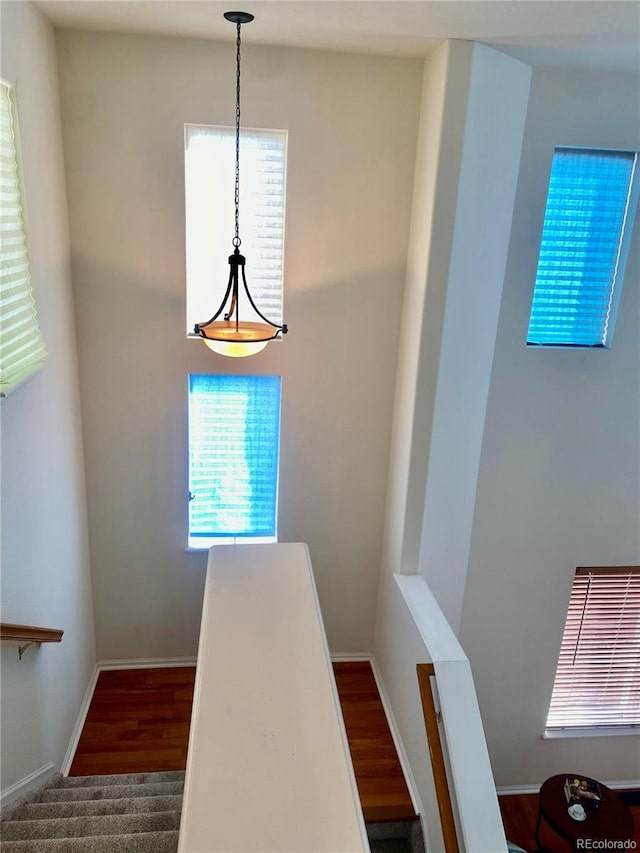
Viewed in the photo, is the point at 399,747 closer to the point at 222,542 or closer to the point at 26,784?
the point at 222,542

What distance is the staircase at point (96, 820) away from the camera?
2.59 m

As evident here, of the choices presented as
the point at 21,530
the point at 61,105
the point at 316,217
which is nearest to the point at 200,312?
the point at 316,217

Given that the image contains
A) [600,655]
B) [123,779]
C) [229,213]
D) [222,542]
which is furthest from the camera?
[600,655]

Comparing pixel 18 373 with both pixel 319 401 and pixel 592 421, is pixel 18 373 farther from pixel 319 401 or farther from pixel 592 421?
pixel 592 421

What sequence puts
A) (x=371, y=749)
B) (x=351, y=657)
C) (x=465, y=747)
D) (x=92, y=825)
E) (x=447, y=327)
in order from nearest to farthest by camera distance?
1. (x=92, y=825)
2. (x=465, y=747)
3. (x=447, y=327)
4. (x=371, y=749)
5. (x=351, y=657)

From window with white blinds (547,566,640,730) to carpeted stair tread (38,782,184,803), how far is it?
3193 millimetres

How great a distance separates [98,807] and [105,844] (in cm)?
55

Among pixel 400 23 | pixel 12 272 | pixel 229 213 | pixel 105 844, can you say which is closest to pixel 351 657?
pixel 105 844

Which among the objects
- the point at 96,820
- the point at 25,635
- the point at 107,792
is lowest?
the point at 107,792

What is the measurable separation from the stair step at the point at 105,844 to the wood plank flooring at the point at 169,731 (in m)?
1.44

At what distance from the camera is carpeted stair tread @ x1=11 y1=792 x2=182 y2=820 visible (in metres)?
3.02

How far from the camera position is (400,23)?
3184 millimetres

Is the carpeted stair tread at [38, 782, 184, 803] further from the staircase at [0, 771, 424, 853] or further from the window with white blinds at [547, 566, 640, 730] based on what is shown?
the window with white blinds at [547, 566, 640, 730]

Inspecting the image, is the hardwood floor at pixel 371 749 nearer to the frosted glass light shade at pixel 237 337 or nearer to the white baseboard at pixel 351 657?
the white baseboard at pixel 351 657
